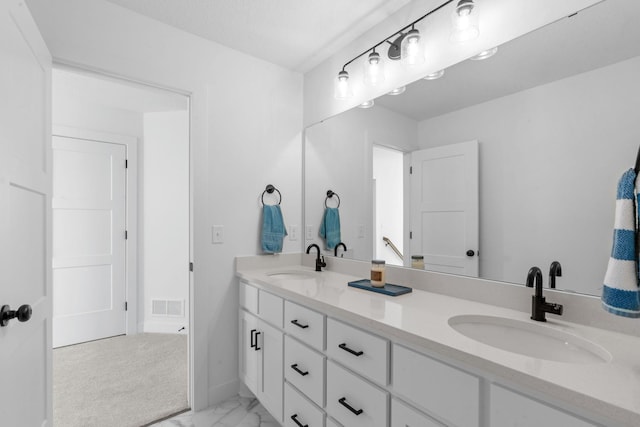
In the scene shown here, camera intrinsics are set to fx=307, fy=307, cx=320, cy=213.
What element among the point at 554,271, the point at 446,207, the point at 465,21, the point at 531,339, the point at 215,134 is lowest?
the point at 531,339

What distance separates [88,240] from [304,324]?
2764 mm

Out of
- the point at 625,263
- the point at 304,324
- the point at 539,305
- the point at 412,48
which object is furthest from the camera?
the point at 412,48

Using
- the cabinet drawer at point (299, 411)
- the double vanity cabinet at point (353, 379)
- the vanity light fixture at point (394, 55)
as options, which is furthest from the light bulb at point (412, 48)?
the cabinet drawer at point (299, 411)

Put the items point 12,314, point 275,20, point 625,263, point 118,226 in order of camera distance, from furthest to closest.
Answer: point 118,226
point 275,20
point 12,314
point 625,263

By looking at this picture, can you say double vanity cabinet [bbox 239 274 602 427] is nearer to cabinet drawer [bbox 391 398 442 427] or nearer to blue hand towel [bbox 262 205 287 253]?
cabinet drawer [bbox 391 398 442 427]

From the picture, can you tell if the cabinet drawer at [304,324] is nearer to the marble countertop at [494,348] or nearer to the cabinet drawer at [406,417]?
the marble countertop at [494,348]

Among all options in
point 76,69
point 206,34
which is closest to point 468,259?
point 206,34

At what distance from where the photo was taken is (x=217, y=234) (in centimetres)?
205

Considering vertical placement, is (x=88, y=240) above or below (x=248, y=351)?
above

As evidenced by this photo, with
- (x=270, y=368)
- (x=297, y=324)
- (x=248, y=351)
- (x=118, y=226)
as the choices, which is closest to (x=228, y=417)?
(x=248, y=351)

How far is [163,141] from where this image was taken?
3.37 m

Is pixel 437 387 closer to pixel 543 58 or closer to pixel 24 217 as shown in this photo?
pixel 543 58

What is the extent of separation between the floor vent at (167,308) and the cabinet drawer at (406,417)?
2868 millimetres

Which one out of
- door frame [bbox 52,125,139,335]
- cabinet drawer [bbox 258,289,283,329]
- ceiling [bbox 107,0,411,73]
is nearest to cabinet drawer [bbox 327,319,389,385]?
cabinet drawer [bbox 258,289,283,329]
